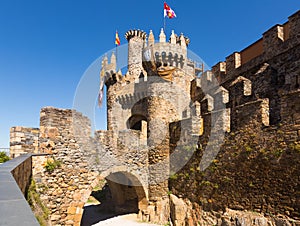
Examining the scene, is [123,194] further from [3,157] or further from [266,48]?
[266,48]

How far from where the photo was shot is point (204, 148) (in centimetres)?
900

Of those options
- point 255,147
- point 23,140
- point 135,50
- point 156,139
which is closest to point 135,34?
point 135,50

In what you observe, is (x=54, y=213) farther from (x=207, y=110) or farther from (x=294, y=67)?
(x=294, y=67)

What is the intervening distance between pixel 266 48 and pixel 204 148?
4770 mm

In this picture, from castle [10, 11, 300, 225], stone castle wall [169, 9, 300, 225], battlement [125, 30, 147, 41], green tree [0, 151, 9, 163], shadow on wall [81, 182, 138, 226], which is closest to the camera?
stone castle wall [169, 9, 300, 225]

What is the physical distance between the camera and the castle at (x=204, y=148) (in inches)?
258

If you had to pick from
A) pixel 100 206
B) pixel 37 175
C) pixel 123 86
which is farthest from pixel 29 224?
pixel 123 86

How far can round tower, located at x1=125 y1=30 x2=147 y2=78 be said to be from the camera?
22.1 m

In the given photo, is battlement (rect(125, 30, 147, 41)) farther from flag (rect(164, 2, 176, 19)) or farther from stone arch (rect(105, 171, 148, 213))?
stone arch (rect(105, 171, 148, 213))

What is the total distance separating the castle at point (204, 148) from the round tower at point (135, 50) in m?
9.88

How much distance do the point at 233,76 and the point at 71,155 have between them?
26.8ft

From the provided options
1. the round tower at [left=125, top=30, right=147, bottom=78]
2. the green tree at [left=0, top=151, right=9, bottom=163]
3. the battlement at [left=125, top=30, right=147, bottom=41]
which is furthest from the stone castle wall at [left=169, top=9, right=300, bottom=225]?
the battlement at [left=125, top=30, right=147, bottom=41]

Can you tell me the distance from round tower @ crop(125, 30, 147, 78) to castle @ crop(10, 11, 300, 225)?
988cm

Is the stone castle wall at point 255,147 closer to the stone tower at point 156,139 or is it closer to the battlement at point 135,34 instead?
the stone tower at point 156,139
